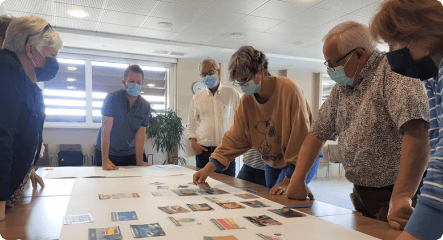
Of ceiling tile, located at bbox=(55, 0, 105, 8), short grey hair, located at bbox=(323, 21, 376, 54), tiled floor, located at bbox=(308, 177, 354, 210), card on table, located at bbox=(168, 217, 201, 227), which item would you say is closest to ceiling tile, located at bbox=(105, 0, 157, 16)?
ceiling tile, located at bbox=(55, 0, 105, 8)

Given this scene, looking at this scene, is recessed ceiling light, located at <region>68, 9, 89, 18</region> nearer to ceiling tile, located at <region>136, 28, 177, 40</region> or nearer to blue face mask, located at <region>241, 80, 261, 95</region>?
ceiling tile, located at <region>136, 28, 177, 40</region>

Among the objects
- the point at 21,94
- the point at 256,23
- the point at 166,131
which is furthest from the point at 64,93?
the point at 21,94

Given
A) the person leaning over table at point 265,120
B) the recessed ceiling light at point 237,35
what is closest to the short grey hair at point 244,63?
the person leaning over table at point 265,120

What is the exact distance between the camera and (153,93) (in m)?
7.77

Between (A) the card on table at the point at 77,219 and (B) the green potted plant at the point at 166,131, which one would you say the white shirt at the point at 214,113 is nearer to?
(A) the card on table at the point at 77,219

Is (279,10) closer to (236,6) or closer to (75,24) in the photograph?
(236,6)

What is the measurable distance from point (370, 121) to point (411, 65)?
0.41 metres

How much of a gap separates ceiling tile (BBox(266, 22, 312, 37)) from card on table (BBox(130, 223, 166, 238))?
15.7 ft

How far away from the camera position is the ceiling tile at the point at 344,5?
431 centimetres

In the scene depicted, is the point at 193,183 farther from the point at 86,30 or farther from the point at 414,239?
the point at 86,30

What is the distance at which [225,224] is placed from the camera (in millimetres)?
968

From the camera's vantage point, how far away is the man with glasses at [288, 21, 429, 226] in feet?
3.43

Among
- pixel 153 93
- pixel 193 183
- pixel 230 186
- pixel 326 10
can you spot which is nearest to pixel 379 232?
pixel 230 186

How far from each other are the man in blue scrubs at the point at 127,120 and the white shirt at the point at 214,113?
0.77 m
